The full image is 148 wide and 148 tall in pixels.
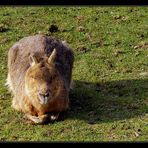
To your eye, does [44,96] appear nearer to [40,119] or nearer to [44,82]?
[44,82]

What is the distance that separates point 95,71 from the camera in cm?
782

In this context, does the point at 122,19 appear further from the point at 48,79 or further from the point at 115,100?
the point at 48,79

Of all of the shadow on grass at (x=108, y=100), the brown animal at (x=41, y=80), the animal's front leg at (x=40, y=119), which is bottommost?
the shadow on grass at (x=108, y=100)

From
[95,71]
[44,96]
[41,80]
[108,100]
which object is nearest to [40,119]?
[44,96]

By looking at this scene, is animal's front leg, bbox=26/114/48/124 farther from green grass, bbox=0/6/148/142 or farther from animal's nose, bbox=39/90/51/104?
animal's nose, bbox=39/90/51/104

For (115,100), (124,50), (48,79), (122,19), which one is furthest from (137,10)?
(48,79)

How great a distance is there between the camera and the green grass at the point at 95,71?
226 inches

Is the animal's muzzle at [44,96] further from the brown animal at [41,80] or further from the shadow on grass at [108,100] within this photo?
the shadow on grass at [108,100]

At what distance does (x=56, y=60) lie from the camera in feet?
21.7

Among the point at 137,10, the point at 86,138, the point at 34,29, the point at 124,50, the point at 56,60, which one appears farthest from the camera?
the point at 137,10

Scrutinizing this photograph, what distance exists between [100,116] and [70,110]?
42cm

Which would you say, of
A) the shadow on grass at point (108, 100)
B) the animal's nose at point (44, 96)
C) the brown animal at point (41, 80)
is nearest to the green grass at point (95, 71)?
the shadow on grass at point (108, 100)

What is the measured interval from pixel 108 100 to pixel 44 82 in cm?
132

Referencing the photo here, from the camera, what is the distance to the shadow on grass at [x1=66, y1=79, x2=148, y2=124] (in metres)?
6.20
